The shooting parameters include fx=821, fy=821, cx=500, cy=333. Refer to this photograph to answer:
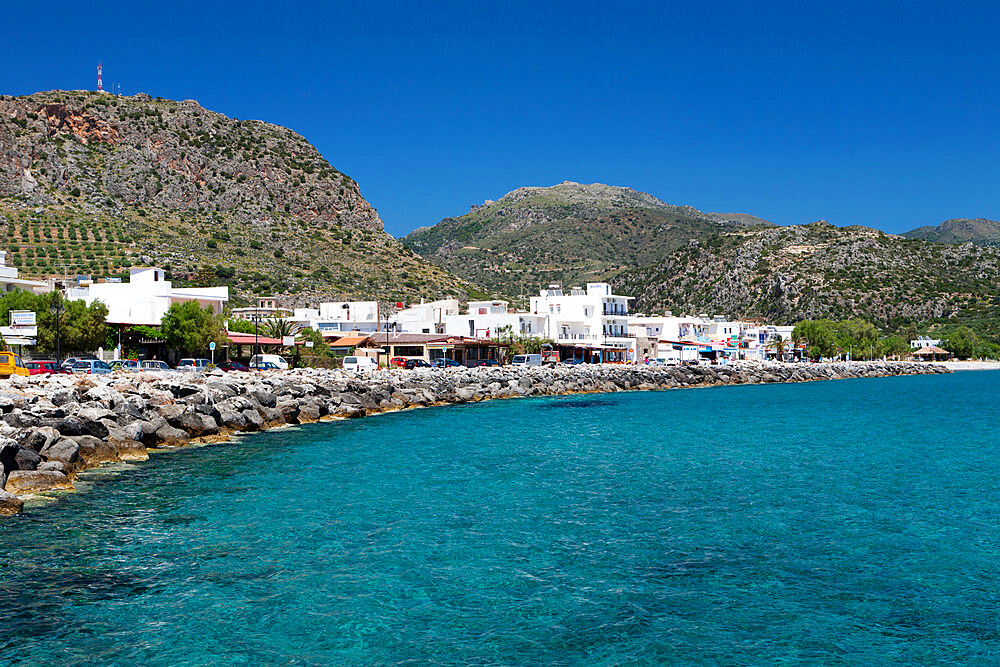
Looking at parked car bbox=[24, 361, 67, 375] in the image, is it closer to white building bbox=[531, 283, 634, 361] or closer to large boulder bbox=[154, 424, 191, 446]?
large boulder bbox=[154, 424, 191, 446]

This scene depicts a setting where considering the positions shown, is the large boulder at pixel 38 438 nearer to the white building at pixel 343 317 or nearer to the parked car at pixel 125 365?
the parked car at pixel 125 365

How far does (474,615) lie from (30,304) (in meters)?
51.5

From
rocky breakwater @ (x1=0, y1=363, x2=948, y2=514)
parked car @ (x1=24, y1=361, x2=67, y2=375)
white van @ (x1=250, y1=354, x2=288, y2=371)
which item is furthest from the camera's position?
white van @ (x1=250, y1=354, x2=288, y2=371)

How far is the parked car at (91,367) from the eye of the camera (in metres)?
46.5

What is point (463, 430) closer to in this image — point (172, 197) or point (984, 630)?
point (984, 630)

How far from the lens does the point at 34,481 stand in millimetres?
21906

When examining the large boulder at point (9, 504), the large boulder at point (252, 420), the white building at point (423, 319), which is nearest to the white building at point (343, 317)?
the white building at point (423, 319)

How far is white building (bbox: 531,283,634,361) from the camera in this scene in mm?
101375

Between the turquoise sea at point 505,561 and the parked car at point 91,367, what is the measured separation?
61.2 feet

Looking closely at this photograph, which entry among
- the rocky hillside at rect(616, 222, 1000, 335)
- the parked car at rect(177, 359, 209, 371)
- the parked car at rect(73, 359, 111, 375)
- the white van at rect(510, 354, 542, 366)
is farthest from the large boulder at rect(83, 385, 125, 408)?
the rocky hillside at rect(616, 222, 1000, 335)

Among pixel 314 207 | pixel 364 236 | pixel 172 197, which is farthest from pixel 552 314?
pixel 172 197

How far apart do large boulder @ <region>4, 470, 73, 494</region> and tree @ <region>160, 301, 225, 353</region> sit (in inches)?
1502

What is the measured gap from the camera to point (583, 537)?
18.6 metres

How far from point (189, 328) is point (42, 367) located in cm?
1309
